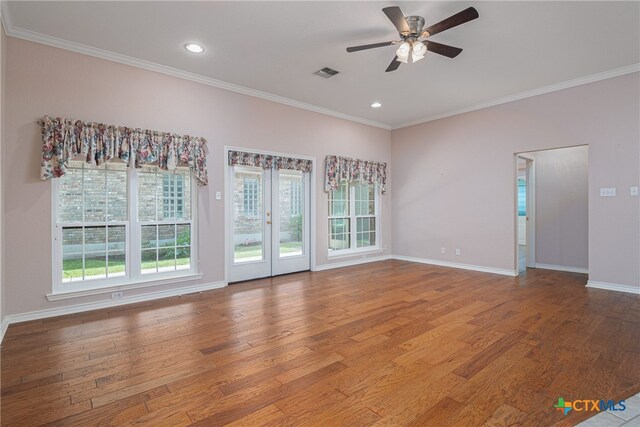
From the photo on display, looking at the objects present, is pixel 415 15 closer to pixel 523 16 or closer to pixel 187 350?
pixel 523 16

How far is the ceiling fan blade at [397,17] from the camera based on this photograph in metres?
2.60

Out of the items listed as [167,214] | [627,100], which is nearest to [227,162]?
[167,214]

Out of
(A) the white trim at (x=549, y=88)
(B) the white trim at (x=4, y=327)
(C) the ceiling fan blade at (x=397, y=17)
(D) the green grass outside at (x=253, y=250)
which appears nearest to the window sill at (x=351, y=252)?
(D) the green grass outside at (x=253, y=250)

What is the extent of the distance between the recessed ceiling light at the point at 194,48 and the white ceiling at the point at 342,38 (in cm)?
9

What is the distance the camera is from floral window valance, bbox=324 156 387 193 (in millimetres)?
6113

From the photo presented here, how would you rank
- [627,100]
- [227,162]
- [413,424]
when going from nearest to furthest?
1. [413,424]
2. [627,100]
3. [227,162]

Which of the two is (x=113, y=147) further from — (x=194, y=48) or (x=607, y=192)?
(x=607, y=192)

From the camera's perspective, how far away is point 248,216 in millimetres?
5242

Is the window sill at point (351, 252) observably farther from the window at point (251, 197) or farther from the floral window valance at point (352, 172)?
the window at point (251, 197)

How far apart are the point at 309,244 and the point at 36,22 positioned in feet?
15.1

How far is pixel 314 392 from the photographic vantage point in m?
2.06

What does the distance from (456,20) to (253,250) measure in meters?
4.18

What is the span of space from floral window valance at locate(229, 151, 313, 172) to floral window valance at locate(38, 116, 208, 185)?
20.2 inches

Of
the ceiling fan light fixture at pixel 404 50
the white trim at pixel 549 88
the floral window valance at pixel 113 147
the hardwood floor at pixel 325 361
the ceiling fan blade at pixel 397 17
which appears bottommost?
the hardwood floor at pixel 325 361
